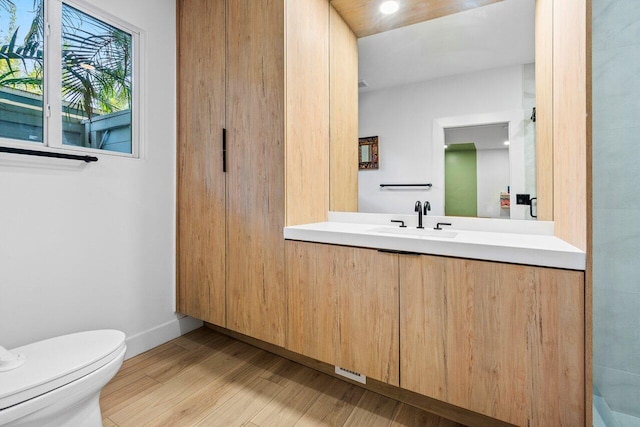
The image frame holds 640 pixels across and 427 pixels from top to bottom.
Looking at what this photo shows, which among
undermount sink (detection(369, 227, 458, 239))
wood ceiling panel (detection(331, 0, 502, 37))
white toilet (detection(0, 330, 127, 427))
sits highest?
wood ceiling panel (detection(331, 0, 502, 37))

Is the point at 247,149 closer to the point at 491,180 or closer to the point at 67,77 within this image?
the point at 67,77

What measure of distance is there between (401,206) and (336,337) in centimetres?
88

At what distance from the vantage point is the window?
152cm

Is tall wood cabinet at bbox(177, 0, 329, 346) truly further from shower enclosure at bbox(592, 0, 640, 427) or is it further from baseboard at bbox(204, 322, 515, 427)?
shower enclosure at bbox(592, 0, 640, 427)

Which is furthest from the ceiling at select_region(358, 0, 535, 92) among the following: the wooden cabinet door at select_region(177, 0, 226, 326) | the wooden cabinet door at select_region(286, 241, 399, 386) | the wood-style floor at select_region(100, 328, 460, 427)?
the wood-style floor at select_region(100, 328, 460, 427)

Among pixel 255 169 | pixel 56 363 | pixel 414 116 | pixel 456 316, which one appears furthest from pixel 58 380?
pixel 414 116

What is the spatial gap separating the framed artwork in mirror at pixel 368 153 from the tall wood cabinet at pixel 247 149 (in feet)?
0.80

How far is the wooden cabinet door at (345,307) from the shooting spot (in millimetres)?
1331

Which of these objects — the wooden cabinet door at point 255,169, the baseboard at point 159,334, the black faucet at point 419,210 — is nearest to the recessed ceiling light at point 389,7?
the wooden cabinet door at point 255,169

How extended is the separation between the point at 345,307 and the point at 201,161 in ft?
4.48

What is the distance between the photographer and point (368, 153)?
1990 mm

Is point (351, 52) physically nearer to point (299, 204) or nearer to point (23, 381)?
point (299, 204)

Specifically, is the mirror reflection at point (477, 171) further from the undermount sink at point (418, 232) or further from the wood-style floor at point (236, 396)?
the wood-style floor at point (236, 396)

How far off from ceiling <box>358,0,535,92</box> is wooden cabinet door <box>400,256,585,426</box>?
1.19 meters
